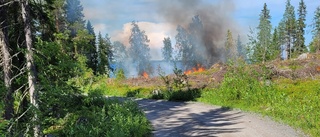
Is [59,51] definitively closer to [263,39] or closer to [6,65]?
[6,65]

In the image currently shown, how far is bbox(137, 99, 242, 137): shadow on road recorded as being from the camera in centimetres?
1176

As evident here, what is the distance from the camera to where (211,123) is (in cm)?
1315

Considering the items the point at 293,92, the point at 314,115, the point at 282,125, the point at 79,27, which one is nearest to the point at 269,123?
the point at 282,125

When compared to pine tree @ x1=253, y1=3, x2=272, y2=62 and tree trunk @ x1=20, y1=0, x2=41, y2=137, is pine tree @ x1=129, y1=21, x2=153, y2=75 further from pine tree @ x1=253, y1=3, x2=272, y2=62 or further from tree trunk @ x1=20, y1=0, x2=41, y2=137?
tree trunk @ x1=20, y1=0, x2=41, y2=137

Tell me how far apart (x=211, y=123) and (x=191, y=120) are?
113 centimetres

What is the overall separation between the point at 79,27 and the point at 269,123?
42.6 meters

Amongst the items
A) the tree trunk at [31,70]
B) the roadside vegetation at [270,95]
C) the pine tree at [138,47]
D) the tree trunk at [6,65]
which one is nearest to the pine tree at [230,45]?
the pine tree at [138,47]

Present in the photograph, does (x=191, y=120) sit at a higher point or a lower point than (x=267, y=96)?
lower

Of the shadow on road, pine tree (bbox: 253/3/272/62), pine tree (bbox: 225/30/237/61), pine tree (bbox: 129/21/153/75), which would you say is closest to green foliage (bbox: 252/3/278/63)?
pine tree (bbox: 253/3/272/62)

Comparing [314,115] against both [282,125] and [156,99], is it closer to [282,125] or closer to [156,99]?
[282,125]

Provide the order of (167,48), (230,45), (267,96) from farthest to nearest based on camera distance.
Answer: (167,48) → (230,45) → (267,96)

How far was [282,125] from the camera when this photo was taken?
40.2ft

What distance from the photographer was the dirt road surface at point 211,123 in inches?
444

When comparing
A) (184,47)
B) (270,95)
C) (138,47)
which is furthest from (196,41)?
(270,95)
